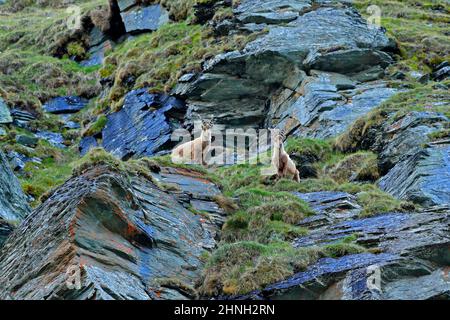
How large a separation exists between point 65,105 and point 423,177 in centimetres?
2345

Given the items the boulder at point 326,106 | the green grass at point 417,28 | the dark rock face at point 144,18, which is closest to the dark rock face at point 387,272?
the boulder at point 326,106

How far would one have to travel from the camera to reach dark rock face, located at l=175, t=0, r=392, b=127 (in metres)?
33.5

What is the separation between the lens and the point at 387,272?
46.8ft

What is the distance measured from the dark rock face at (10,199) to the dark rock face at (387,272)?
6.69 m

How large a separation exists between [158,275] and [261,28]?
2301 cm

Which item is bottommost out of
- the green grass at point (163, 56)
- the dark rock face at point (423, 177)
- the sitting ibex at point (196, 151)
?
the green grass at point (163, 56)

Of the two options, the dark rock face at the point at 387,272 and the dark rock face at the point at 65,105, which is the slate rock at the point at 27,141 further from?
the dark rock face at the point at 387,272

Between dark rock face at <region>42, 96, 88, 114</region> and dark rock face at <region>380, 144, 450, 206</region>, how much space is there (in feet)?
67.8

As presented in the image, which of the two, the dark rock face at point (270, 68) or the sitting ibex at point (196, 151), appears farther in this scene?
the dark rock face at point (270, 68)

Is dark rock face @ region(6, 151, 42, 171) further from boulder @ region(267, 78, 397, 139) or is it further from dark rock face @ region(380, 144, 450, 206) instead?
dark rock face @ region(380, 144, 450, 206)

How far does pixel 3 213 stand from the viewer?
18422 millimetres

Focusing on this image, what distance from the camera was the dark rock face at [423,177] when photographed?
19.6 metres

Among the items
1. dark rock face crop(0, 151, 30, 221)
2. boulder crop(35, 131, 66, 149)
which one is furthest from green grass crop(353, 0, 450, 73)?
dark rock face crop(0, 151, 30, 221)
